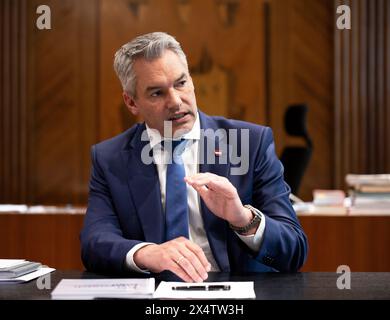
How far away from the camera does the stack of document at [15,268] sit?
5.53ft

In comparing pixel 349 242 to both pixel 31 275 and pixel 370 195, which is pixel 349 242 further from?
pixel 31 275

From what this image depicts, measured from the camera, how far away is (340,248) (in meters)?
3.25

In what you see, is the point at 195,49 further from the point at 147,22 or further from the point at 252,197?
the point at 252,197

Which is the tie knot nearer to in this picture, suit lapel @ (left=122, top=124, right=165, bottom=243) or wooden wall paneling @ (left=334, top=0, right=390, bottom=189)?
suit lapel @ (left=122, top=124, right=165, bottom=243)

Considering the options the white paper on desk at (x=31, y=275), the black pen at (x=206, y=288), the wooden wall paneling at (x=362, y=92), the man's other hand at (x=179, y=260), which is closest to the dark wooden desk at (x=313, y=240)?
the white paper on desk at (x=31, y=275)

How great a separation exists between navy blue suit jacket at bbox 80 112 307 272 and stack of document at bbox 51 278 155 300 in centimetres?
35

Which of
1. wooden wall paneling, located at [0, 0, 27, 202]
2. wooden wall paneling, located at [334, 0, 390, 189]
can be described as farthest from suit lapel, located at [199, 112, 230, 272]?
wooden wall paneling, located at [0, 0, 27, 202]

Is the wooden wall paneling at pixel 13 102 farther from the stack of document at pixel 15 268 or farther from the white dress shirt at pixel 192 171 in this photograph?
the stack of document at pixel 15 268

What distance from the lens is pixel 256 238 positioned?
6.17ft

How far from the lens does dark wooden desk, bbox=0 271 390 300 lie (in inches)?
56.7

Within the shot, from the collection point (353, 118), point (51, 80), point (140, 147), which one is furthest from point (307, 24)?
point (140, 147)

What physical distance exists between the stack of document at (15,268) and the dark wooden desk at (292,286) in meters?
0.06
